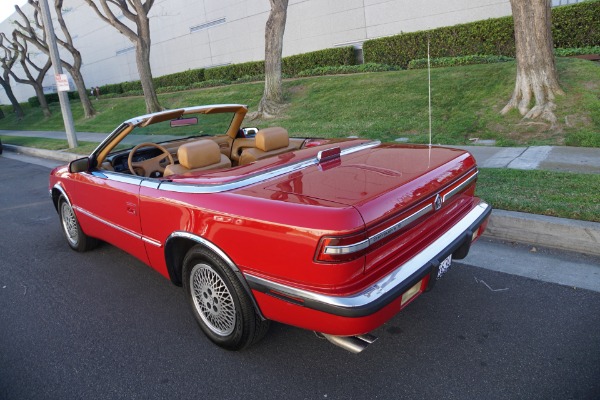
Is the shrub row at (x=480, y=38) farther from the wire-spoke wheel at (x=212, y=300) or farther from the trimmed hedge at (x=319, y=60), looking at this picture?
the wire-spoke wheel at (x=212, y=300)

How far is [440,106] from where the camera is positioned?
10.0 metres

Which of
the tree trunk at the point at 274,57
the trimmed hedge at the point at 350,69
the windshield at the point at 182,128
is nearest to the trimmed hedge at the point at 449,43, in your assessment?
the trimmed hedge at the point at 350,69

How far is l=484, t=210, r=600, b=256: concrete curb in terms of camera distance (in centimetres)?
392

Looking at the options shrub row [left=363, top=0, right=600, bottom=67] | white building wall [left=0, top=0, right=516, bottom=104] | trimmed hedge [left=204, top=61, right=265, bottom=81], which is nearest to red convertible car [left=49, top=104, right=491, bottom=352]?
shrub row [left=363, top=0, right=600, bottom=67]

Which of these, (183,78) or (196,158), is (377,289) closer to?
(196,158)

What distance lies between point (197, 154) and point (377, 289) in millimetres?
1793

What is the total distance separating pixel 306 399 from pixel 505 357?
48.2 inches

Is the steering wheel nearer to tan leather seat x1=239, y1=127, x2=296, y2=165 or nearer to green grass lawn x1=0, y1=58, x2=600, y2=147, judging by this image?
tan leather seat x1=239, y1=127, x2=296, y2=165

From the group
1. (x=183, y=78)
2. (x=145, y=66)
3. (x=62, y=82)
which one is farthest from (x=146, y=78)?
(x=183, y=78)

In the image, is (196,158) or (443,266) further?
(196,158)

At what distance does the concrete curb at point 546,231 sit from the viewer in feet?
12.9

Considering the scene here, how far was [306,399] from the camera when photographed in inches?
98.6

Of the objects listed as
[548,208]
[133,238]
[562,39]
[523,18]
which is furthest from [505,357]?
[562,39]

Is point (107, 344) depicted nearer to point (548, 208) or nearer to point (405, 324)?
point (405, 324)
